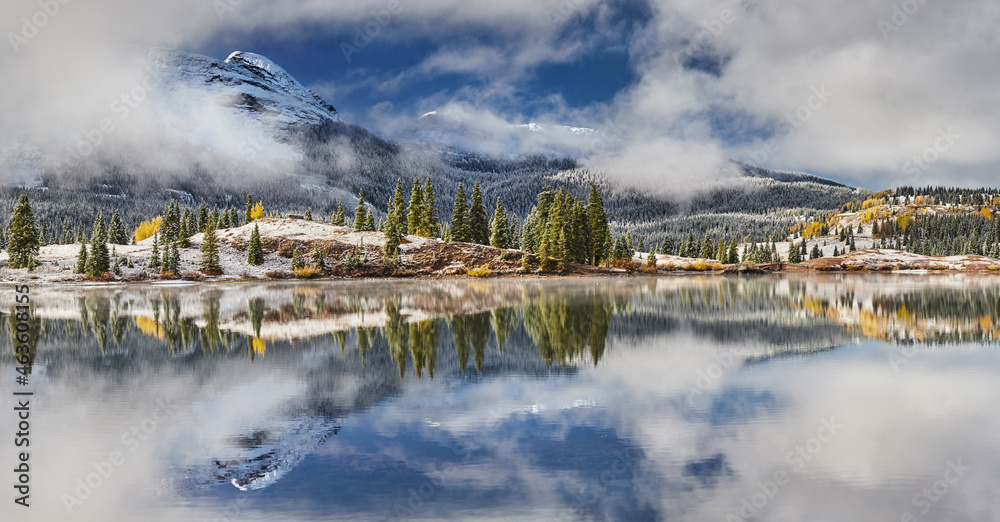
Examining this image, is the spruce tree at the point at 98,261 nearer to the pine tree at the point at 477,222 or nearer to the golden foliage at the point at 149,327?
the pine tree at the point at 477,222

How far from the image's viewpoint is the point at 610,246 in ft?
332

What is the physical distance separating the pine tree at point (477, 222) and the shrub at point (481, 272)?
15.1 m

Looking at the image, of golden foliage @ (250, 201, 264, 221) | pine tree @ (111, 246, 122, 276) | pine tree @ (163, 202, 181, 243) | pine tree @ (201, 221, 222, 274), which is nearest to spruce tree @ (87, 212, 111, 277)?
pine tree @ (111, 246, 122, 276)

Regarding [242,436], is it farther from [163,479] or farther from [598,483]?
[598,483]

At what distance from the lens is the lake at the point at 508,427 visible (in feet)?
26.2

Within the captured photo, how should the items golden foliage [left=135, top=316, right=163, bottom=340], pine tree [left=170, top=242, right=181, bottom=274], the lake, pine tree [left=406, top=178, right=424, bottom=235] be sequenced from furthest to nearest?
pine tree [left=406, top=178, right=424, bottom=235] < pine tree [left=170, top=242, right=181, bottom=274] < golden foliage [left=135, top=316, right=163, bottom=340] < the lake

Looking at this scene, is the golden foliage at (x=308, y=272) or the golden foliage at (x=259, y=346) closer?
the golden foliage at (x=259, y=346)

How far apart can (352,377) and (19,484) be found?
6951mm

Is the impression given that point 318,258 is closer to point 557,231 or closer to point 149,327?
point 557,231

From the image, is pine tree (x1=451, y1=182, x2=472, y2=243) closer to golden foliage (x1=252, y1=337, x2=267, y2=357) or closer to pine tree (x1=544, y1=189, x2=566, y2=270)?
pine tree (x1=544, y1=189, x2=566, y2=270)

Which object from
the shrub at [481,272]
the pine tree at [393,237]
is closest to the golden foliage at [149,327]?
the shrub at [481,272]

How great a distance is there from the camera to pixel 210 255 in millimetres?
82500

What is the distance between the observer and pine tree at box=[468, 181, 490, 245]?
99438 mm

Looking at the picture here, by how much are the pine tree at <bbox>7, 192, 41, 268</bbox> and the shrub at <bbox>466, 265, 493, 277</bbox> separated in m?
53.5
